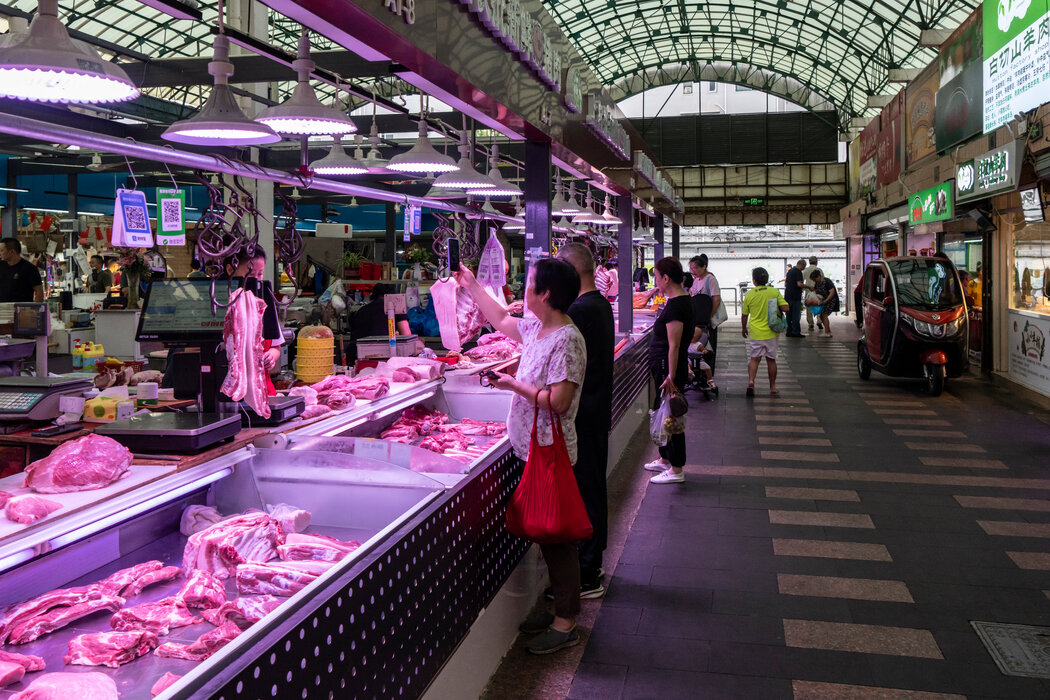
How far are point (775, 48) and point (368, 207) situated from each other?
1613 centimetres

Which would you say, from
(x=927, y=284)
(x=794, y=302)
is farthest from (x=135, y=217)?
(x=794, y=302)

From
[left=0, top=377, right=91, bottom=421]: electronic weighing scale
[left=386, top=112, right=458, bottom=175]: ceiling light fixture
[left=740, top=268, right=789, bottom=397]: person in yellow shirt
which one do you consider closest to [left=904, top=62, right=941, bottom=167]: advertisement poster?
[left=740, top=268, right=789, bottom=397]: person in yellow shirt

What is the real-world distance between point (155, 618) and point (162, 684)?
1.45ft

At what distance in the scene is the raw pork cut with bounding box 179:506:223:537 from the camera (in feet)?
10.3

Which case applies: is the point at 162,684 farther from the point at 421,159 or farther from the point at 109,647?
the point at 421,159

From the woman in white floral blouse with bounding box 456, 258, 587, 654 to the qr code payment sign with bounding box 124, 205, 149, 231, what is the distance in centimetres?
223

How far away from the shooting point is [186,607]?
2576mm

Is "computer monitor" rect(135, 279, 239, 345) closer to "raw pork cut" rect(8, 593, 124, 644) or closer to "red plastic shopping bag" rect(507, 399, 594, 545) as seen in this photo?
"red plastic shopping bag" rect(507, 399, 594, 545)

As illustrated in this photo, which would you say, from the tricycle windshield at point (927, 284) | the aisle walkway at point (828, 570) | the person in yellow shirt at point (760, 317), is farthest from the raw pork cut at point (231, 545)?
the tricycle windshield at point (927, 284)

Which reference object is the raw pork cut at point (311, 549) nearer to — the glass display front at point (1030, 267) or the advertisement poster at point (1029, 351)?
the advertisement poster at point (1029, 351)

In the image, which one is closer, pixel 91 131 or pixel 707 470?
pixel 91 131

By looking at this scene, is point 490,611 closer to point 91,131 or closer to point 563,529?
point 563,529

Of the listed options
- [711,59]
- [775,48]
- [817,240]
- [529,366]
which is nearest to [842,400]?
[529,366]

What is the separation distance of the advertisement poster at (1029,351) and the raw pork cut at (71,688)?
11.5m
